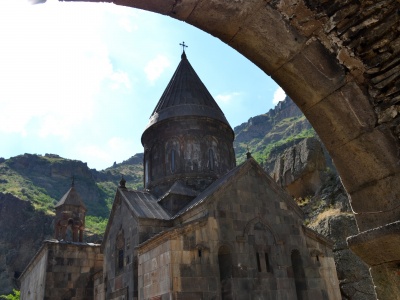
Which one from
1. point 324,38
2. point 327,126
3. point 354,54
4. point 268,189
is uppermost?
point 268,189

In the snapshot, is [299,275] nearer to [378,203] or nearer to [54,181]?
[378,203]

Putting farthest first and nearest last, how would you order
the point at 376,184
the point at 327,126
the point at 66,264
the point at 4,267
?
the point at 4,267 < the point at 66,264 < the point at 327,126 < the point at 376,184

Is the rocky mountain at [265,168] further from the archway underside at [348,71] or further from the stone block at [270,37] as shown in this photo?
the stone block at [270,37]

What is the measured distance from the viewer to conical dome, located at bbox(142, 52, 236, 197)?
12758 mm

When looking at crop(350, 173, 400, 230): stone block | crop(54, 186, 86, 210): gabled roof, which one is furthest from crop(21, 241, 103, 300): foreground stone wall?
crop(350, 173, 400, 230): stone block

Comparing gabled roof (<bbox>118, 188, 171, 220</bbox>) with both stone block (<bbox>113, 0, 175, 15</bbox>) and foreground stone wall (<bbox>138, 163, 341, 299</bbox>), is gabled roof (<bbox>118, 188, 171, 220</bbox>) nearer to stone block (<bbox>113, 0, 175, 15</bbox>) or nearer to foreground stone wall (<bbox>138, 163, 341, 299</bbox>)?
foreground stone wall (<bbox>138, 163, 341, 299</bbox>)

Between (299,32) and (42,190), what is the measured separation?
54.5m

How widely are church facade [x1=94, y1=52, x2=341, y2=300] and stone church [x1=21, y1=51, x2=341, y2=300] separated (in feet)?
0.07

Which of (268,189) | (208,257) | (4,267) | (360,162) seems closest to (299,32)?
(360,162)

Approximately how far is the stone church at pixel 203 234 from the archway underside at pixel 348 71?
5.48m

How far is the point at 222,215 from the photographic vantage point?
28.0ft

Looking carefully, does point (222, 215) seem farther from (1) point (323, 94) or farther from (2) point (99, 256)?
(2) point (99, 256)

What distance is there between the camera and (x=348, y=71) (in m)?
2.43

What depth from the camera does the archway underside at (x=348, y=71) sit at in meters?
2.31
